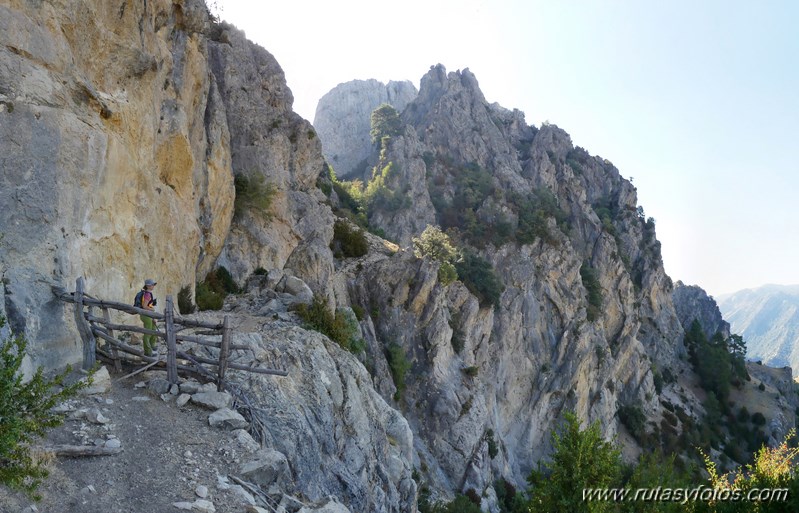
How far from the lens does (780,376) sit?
7844 centimetres

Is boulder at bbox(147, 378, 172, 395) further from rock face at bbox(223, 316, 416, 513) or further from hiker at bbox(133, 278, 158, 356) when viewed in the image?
rock face at bbox(223, 316, 416, 513)

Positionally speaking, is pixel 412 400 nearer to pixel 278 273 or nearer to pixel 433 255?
pixel 433 255

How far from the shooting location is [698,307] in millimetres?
95000

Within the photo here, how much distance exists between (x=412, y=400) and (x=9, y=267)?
2617 cm

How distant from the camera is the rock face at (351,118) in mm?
88875

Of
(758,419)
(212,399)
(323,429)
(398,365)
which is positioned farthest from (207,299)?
(758,419)

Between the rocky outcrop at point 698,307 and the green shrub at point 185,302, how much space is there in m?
94.1

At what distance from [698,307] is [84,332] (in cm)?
10719

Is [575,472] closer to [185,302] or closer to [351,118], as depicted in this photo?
[185,302]

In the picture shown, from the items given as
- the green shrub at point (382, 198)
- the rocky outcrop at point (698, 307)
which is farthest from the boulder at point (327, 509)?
the rocky outcrop at point (698, 307)

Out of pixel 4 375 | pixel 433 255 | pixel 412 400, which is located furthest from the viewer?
pixel 433 255

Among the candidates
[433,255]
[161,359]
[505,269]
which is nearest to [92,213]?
[161,359]

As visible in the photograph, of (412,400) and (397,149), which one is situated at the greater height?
(397,149)

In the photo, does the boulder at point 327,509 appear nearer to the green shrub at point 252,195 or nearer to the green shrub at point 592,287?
the green shrub at point 252,195
